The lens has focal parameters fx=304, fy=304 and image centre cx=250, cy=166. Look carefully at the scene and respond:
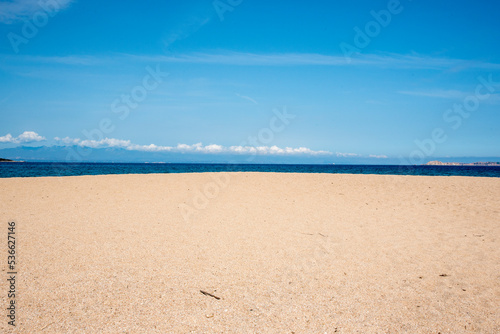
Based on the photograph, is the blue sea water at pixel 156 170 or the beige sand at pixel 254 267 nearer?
the beige sand at pixel 254 267

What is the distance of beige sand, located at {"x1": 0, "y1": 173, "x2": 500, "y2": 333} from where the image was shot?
373 centimetres

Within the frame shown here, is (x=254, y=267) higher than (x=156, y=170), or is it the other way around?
(x=156, y=170)

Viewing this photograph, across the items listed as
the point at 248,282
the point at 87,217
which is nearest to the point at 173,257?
the point at 248,282

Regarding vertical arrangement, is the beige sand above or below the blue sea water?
below

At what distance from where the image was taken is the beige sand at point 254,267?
3.73m

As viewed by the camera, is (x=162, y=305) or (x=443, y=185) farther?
(x=443, y=185)

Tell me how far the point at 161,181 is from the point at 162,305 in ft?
50.7

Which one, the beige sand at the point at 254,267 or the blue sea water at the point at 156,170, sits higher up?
the blue sea water at the point at 156,170

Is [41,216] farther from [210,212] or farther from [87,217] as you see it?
[210,212]

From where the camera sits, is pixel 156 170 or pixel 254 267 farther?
pixel 156 170

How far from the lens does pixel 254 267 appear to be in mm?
5512

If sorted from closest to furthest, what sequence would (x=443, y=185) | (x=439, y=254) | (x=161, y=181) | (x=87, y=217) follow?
(x=439, y=254) → (x=87, y=217) → (x=443, y=185) → (x=161, y=181)

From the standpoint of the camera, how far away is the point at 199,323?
3.61 m

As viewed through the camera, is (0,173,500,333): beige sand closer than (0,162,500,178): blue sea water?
Yes
